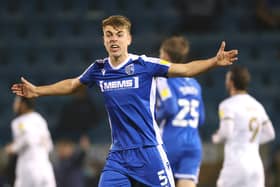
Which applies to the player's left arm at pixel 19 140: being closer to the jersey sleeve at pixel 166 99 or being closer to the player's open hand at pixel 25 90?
the jersey sleeve at pixel 166 99

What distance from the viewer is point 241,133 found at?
8406 millimetres

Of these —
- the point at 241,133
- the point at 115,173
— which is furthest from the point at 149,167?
the point at 241,133

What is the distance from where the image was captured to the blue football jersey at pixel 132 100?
630 cm

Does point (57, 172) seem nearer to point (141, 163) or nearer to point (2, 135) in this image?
point (2, 135)

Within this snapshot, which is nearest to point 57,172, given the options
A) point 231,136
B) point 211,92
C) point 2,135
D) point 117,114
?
point 2,135

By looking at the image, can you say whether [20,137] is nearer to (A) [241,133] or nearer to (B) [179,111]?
(B) [179,111]

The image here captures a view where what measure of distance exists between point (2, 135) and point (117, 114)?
6846 millimetres

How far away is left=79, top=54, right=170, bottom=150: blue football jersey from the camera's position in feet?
20.7

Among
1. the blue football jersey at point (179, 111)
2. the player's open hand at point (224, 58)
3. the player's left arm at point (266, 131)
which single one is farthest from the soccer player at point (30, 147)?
the player's open hand at point (224, 58)

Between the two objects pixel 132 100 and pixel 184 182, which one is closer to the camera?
pixel 132 100

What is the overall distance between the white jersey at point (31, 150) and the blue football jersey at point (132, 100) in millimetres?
3907

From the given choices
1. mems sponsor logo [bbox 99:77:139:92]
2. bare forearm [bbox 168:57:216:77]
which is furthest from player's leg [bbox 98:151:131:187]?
bare forearm [bbox 168:57:216:77]

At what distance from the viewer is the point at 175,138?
8.48 m

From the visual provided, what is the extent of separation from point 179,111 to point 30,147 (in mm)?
2452
